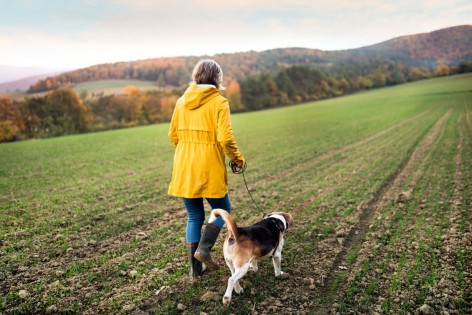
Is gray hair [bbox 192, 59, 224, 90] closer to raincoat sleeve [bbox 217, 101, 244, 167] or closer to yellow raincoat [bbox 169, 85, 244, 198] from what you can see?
yellow raincoat [bbox 169, 85, 244, 198]

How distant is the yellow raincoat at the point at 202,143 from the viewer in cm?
388

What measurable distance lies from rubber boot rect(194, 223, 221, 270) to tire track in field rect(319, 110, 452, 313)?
1.52 m

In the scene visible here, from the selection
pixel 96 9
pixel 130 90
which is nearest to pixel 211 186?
pixel 96 9

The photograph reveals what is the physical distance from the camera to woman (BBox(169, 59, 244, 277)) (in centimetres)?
389

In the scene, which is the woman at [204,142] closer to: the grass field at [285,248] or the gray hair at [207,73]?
the gray hair at [207,73]

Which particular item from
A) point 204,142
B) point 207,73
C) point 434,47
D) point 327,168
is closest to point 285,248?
point 204,142

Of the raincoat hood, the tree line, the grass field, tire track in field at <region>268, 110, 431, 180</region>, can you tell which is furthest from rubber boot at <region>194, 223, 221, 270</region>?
the tree line

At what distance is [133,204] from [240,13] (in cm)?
4967

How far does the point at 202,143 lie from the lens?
13.1ft

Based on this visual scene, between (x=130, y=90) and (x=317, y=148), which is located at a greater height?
(x=130, y=90)

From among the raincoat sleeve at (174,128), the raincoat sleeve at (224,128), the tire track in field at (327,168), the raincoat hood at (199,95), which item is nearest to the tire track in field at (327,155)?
the tire track in field at (327,168)

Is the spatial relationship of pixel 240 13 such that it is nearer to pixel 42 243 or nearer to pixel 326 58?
pixel 42 243

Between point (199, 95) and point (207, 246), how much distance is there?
2018mm

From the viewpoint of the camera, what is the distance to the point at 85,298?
158 inches
